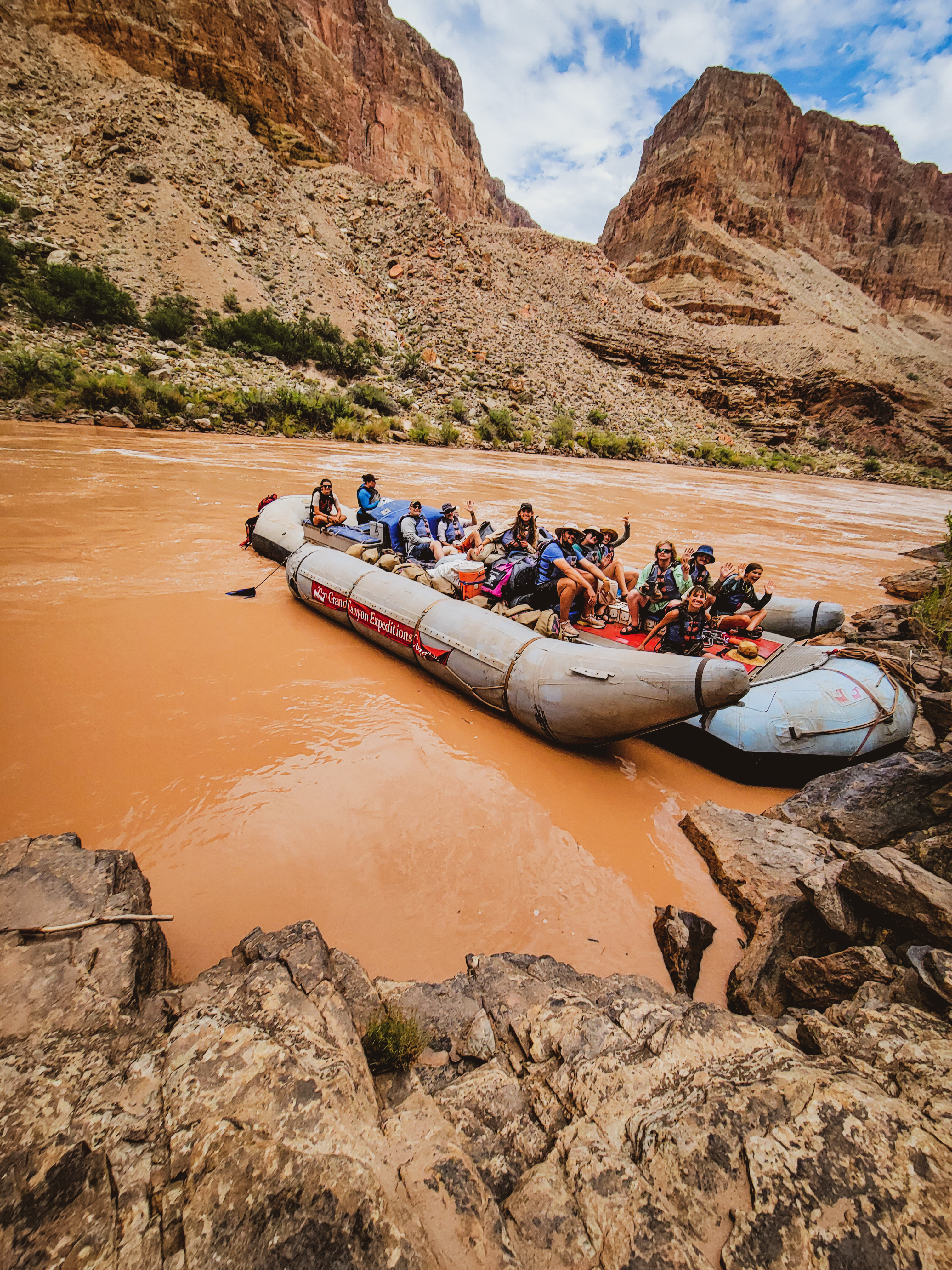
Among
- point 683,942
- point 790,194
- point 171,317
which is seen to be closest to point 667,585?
point 683,942

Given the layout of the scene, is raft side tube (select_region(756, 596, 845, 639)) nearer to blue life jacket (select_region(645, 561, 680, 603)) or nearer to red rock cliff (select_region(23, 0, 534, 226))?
blue life jacket (select_region(645, 561, 680, 603))

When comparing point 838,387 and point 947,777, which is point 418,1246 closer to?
point 947,777

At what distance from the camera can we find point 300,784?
11.2 feet

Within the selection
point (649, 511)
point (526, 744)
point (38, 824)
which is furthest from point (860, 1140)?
point (649, 511)

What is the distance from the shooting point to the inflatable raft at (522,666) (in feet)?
11.7

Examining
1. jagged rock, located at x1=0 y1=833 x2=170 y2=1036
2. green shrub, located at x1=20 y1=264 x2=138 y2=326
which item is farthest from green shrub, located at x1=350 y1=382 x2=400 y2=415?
jagged rock, located at x1=0 y1=833 x2=170 y2=1036

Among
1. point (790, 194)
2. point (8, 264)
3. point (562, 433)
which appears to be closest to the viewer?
point (8, 264)

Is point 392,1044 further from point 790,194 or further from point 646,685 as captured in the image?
point 790,194

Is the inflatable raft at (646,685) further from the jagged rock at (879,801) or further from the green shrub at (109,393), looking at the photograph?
the green shrub at (109,393)

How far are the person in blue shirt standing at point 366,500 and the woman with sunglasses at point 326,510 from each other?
247mm

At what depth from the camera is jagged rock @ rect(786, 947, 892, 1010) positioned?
202cm

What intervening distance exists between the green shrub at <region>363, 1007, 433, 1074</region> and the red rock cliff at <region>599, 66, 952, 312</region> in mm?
61730

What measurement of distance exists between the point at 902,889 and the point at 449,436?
68.8 feet

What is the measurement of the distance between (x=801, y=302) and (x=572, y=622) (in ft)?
192
